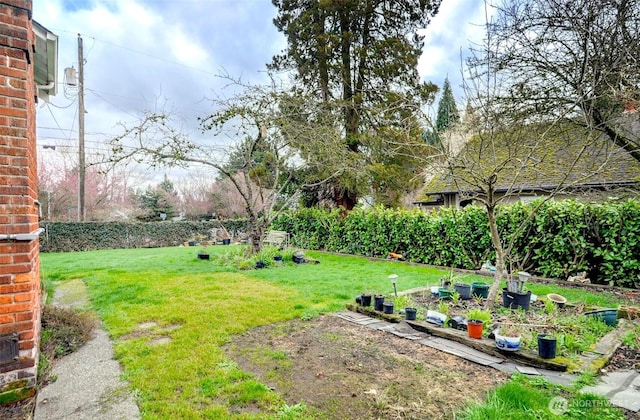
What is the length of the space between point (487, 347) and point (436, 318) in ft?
2.57

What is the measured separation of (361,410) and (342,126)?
39.1 ft

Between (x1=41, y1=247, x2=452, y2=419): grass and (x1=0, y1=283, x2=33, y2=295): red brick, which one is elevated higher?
(x1=0, y1=283, x2=33, y2=295): red brick

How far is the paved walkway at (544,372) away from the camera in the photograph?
99.9 inches

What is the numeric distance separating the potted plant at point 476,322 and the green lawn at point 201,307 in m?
1.99

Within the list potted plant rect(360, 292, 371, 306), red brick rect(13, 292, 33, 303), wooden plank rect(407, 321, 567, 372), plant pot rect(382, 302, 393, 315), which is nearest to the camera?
red brick rect(13, 292, 33, 303)

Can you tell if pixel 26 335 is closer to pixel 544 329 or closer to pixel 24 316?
pixel 24 316

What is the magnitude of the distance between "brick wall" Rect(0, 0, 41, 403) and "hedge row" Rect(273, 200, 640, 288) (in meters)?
5.37

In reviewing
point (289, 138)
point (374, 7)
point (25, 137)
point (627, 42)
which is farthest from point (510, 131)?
point (374, 7)

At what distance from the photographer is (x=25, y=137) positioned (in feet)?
8.75

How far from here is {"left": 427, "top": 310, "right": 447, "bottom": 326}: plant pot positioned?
4184 mm

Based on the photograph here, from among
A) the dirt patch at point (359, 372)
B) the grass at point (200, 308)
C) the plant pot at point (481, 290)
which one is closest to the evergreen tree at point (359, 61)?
the grass at point (200, 308)

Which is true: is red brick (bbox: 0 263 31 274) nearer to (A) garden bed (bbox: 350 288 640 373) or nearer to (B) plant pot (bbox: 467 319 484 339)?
(A) garden bed (bbox: 350 288 640 373)

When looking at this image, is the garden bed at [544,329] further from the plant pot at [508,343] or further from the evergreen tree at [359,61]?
the evergreen tree at [359,61]

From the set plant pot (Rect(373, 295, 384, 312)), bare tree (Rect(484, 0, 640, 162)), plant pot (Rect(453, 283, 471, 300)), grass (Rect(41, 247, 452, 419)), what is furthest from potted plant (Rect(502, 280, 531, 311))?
bare tree (Rect(484, 0, 640, 162))
